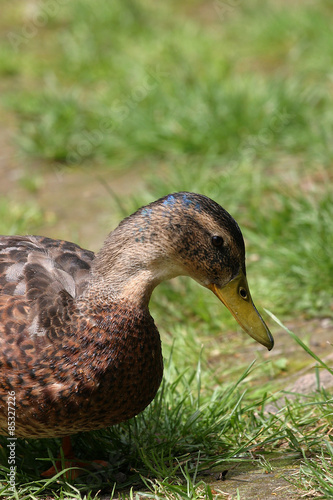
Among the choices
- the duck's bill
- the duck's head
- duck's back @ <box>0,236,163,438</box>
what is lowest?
duck's back @ <box>0,236,163,438</box>

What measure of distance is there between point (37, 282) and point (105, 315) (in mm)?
275

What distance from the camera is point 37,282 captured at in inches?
109

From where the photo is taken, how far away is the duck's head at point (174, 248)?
273 cm

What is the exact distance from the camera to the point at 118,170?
6031 mm

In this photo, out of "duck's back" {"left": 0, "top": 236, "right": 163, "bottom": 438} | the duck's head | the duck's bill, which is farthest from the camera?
the duck's bill

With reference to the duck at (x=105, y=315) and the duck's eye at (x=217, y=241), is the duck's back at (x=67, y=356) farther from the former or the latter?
the duck's eye at (x=217, y=241)

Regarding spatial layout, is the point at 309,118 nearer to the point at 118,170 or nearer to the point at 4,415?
the point at 118,170

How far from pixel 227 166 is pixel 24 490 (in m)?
3.28

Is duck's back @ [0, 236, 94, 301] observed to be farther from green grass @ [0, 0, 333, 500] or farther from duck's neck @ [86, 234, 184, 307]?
green grass @ [0, 0, 333, 500]

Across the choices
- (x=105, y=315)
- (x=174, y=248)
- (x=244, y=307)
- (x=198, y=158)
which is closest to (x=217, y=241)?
(x=174, y=248)

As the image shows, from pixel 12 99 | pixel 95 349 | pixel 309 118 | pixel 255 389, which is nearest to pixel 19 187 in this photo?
pixel 12 99

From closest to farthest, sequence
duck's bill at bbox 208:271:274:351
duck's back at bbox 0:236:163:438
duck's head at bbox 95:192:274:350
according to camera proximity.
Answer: duck's back at bbox 0:236:163:438
duck's head at bbox 95:192:274:350
duck's bill at bbox 208:271:274:351

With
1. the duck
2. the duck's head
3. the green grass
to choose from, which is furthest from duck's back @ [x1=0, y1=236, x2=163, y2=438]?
the green grass

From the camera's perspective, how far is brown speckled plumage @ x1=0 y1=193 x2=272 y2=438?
8.55 feet
